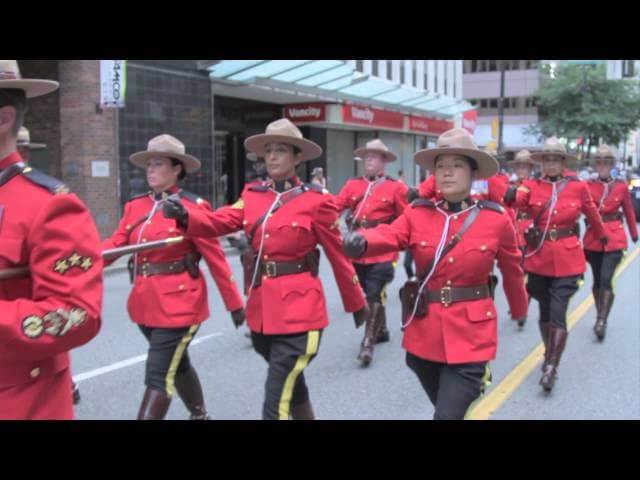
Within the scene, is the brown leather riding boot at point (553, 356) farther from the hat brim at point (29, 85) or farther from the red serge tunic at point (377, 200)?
the hat brim at point (29, 85)

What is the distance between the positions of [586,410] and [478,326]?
2246 mm

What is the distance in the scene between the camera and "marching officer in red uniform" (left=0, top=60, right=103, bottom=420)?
1972mm

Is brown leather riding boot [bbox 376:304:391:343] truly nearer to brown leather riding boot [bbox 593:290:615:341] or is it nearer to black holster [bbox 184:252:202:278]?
brown leather riding boot [bbox 593:290:615:341]

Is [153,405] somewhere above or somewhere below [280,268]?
below

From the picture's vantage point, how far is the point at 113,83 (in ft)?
49.2

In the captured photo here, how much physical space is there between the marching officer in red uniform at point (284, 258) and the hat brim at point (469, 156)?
69 cm

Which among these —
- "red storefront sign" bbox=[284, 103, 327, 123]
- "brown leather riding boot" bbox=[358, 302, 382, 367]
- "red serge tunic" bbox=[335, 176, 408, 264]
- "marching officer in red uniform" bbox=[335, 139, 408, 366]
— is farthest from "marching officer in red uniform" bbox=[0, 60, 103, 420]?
"red storefront sign" bbox=[284, 103, 327, 123]

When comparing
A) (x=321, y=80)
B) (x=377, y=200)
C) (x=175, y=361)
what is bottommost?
(x=175, y=361)

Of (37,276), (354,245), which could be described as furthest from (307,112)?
(37,276)

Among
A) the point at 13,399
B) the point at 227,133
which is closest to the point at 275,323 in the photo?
the point at 13,399

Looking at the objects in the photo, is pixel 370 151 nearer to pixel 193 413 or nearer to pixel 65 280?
pixel 193 413

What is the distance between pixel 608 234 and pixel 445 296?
5014 millimetres

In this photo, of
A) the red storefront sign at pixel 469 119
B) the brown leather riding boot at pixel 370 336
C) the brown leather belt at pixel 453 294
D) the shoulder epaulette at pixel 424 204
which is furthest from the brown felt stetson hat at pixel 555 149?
the red storefront sign at pixel 469 119

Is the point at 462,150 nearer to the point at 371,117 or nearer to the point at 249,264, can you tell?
the point at 249,264
